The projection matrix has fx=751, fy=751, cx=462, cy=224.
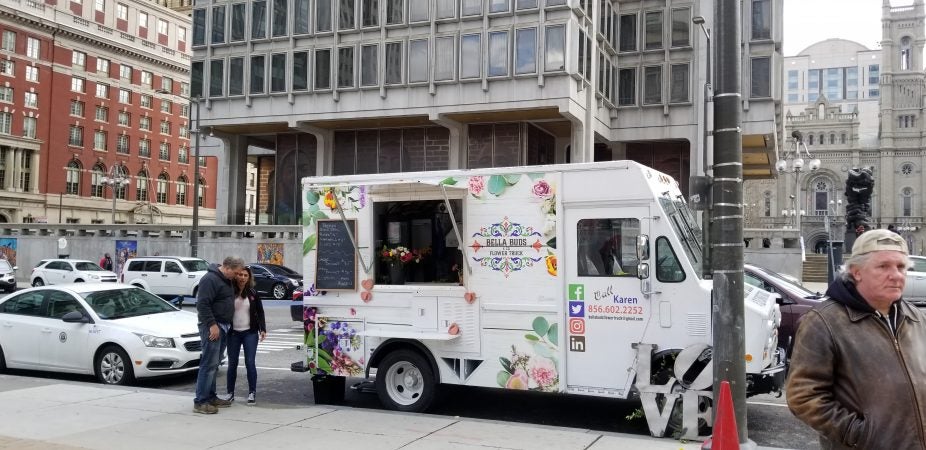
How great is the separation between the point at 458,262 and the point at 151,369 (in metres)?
4.94

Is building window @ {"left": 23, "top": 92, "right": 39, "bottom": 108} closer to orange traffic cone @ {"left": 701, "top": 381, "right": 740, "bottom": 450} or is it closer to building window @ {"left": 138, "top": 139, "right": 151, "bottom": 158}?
building window @ {"left": 138, "top": 139, "right": 151, "bottom": 158}

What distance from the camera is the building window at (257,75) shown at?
135 feet

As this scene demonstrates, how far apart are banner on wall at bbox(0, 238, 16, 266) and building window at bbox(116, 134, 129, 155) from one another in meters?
32.3

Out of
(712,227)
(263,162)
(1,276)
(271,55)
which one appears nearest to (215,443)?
(712,227)

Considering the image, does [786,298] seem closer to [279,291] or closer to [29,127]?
[279,291]

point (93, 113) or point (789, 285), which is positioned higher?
point (93, 113)

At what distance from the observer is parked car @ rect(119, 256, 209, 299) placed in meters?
27.2

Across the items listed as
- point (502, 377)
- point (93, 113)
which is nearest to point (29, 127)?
point (93, 113)

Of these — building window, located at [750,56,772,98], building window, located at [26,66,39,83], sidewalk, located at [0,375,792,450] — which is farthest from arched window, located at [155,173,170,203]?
sidewalk, located at [0,375,792,450]

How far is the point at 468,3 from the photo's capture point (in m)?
36.4

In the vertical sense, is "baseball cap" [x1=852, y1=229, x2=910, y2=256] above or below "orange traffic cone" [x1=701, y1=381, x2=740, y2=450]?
above

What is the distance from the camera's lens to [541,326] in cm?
832

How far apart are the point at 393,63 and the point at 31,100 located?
48664 millimetres

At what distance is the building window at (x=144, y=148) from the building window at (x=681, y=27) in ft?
200
